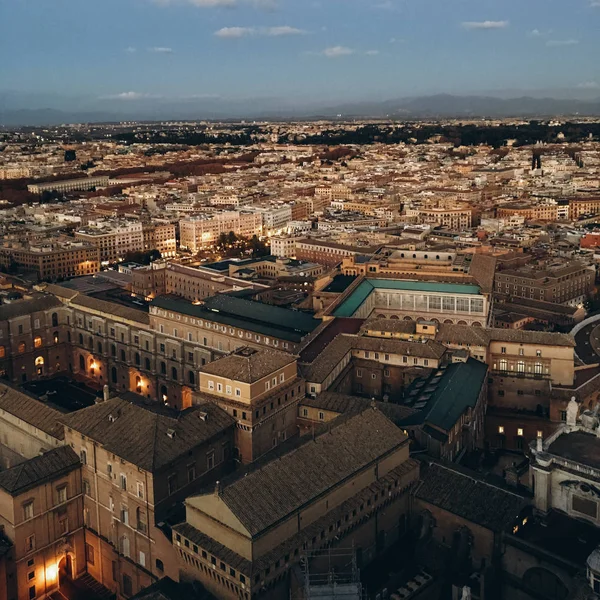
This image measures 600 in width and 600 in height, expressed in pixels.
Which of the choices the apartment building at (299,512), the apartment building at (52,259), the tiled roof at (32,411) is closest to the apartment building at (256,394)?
the apartment building at (299,512)

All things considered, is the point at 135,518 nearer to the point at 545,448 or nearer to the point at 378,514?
the point at 378,514

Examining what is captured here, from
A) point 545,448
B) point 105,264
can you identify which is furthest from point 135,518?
point 105,264

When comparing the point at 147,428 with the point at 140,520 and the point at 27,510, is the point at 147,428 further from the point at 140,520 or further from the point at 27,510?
the point at 27,510

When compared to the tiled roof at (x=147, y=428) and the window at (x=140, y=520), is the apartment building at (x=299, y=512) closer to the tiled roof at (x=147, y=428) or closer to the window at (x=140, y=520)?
the window at (x=140, y=520)

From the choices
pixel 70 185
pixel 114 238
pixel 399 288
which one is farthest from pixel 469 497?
pixel 70 185

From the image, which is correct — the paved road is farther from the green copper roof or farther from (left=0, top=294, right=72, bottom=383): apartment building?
(left=0, top=294, right=72, bottom=383): apartment building

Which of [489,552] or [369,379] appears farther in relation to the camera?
[369,379]

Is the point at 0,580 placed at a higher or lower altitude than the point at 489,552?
lower

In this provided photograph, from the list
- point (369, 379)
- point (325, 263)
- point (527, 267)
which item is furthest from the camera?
point (325, 263)
